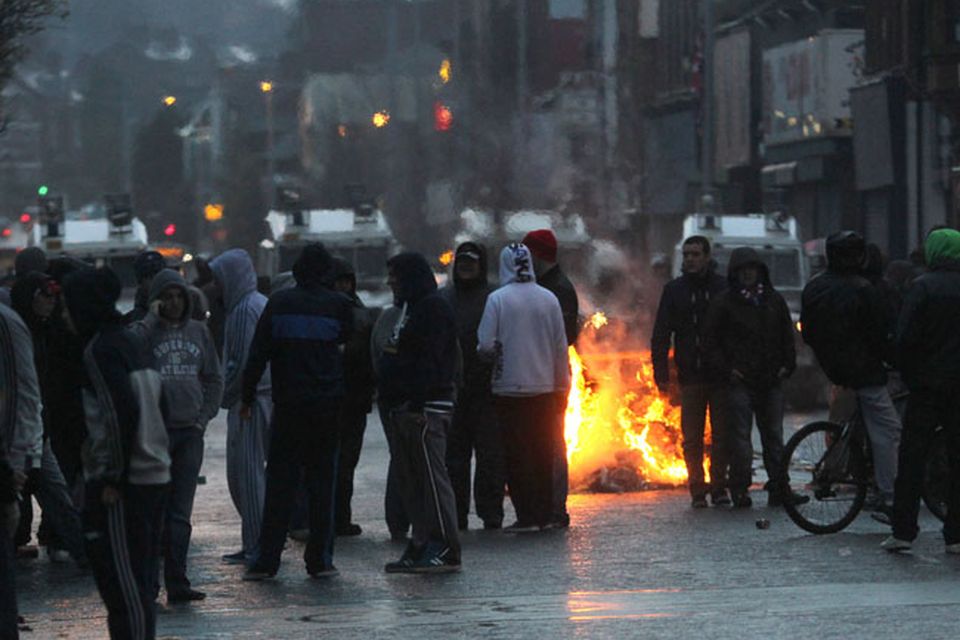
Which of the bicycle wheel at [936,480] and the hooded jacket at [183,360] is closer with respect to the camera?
the hooded jacket at [183,360]

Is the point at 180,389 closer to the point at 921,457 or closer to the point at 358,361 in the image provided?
the point at 358,361

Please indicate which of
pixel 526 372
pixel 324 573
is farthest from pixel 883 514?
Result: pixel 324 573

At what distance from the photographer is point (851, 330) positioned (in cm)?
1385

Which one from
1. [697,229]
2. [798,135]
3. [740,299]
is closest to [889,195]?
[798,135]

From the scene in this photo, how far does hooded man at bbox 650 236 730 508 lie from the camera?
15750 millimetres

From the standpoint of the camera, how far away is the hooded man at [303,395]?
12141 mm

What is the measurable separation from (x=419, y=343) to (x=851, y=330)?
9.50 ft

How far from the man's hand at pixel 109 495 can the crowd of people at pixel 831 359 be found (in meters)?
5.28

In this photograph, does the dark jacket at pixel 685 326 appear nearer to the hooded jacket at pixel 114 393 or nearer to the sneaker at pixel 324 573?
the sneaker at pixel 324 573

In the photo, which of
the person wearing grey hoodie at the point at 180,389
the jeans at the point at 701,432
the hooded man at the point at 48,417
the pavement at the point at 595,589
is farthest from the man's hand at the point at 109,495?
the jeans at the point at 701,432

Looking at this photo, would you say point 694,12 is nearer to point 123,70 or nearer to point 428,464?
point 123,70

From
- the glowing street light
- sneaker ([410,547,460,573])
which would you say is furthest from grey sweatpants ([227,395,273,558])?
the glowing street light

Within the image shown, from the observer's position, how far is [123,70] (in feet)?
278

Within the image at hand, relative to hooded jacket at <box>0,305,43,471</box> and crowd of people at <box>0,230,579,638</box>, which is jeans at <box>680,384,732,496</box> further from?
hooded jacket at <box>0,305,43,471</box>
